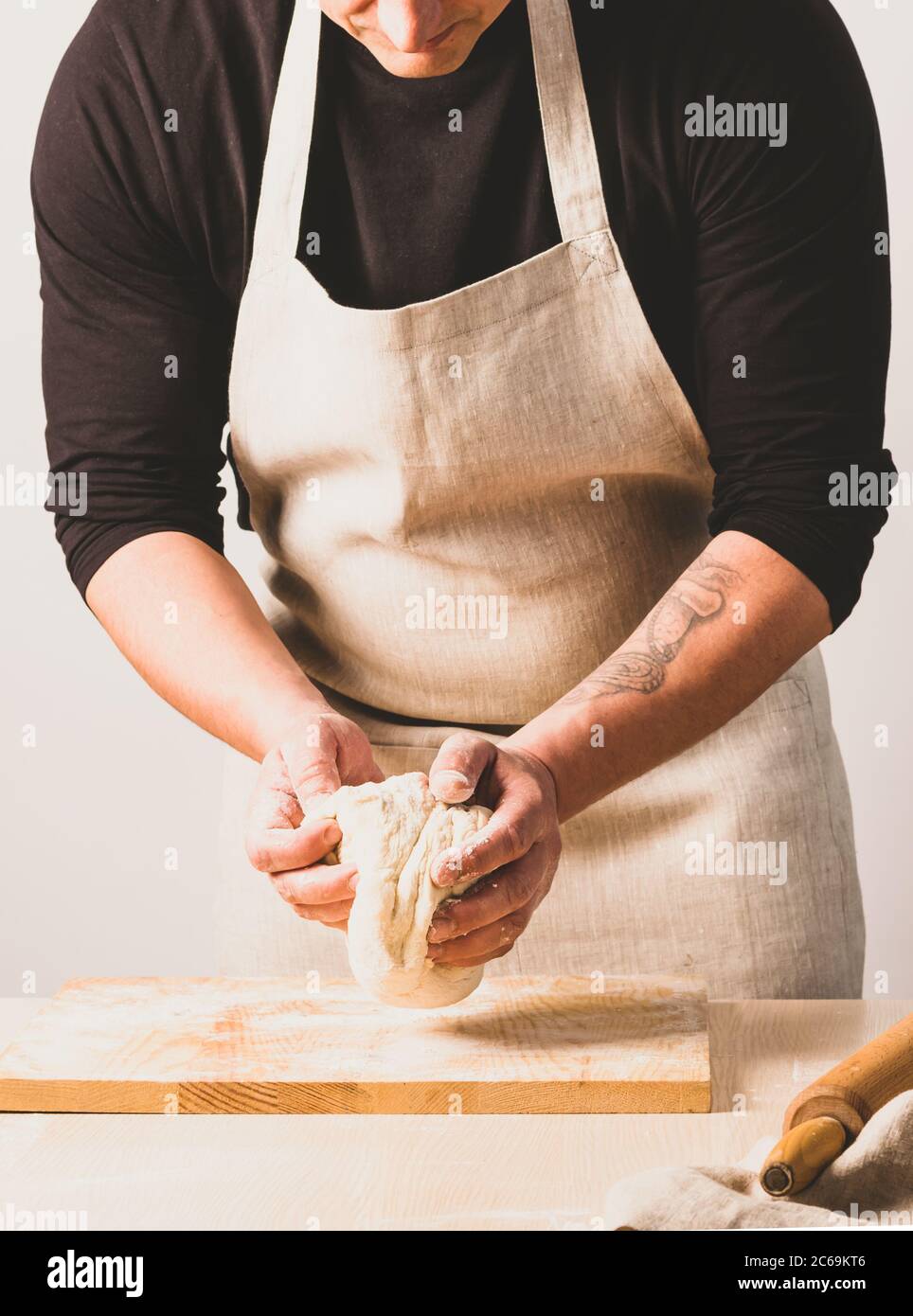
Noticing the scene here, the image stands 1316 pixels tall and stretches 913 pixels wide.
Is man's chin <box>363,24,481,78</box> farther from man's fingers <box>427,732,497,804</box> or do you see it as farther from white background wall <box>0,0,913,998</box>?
white background wall <box>0,0,913,998</box>

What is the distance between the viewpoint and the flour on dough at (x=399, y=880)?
1334 millimetres

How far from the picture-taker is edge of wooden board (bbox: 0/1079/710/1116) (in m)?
1.24

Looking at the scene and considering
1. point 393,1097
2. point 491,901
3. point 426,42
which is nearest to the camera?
point 393,1097

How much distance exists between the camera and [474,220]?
5.33 ft

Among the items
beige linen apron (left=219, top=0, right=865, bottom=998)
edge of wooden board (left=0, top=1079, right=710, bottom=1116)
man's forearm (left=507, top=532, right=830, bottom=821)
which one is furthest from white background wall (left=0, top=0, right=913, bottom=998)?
edge of wooden board (left=0, top=1079, right=710, bottom=1116)

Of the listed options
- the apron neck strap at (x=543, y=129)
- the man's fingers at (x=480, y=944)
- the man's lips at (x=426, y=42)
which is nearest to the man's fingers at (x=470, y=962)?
the man's fingers at (x=480, y=944)

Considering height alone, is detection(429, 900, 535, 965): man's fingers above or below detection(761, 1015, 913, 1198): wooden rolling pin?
above

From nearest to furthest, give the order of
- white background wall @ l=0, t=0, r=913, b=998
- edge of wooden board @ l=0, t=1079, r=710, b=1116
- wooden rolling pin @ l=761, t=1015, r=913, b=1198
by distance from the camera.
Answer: wooden rolling pin @ l=761, t=1015, r=913, b=1198, edge of wooden board @ l=0, t=1079, r=710, b=1116, white background wall @ l=0, t=0, r=913, b=998

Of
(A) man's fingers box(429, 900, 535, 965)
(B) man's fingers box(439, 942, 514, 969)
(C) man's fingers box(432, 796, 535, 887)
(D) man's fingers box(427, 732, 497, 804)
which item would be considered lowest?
(B) man's fingers box(439, 942, 514, 969)

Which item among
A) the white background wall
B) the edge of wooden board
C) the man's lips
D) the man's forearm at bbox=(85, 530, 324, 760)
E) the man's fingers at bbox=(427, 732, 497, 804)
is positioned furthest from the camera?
the white background wall

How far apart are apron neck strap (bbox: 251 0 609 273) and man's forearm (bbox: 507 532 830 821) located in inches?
15.2

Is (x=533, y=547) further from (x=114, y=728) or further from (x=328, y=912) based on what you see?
(x=114, y=728)

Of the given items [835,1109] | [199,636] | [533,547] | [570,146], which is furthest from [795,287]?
[835,1109]

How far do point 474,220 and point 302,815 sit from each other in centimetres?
65
